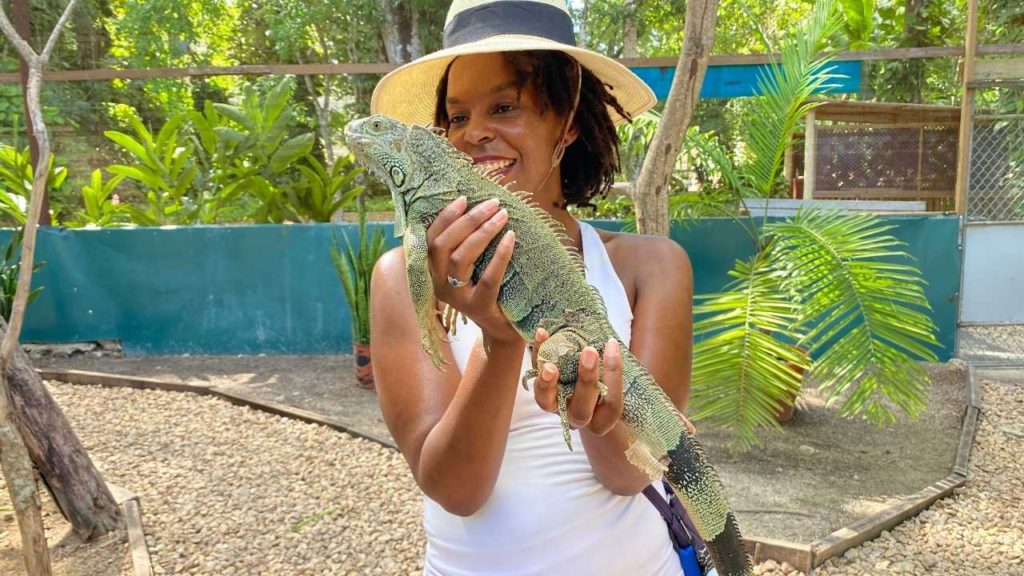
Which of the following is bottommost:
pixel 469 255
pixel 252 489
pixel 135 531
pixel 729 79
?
pixel 252 489

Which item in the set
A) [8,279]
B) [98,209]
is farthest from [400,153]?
[98,209]

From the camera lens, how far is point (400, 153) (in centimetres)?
176

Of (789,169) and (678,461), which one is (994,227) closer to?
(789,169)

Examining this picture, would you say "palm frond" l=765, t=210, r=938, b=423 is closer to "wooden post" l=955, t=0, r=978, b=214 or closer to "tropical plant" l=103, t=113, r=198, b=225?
"wooden post" l=955, t=0, r=978, b=214

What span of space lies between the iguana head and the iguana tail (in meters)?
0.62

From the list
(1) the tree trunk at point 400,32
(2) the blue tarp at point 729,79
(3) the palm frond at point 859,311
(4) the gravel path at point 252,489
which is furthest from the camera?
(1) the tree trunk at point 400,32

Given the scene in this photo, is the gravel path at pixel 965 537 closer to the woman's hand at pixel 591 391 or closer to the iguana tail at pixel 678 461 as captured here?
the iguana tail at pixel 678 461

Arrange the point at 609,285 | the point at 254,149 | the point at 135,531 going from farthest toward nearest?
the point at 254,149 < the point at 135,531 < the point at 609,285

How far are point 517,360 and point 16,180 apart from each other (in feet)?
31.0

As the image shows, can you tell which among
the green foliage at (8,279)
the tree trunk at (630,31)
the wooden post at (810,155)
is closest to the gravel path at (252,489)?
the green foliage at (8,279)

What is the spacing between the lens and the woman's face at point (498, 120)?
5.85 feet

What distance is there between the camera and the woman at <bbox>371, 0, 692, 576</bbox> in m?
1.48

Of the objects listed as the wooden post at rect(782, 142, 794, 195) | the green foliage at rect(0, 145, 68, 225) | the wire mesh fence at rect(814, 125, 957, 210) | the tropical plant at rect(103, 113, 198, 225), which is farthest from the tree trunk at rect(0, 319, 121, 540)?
the wooden post at rect(782, 142, 794, 195)

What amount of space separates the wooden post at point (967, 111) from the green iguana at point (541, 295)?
6.49 m
